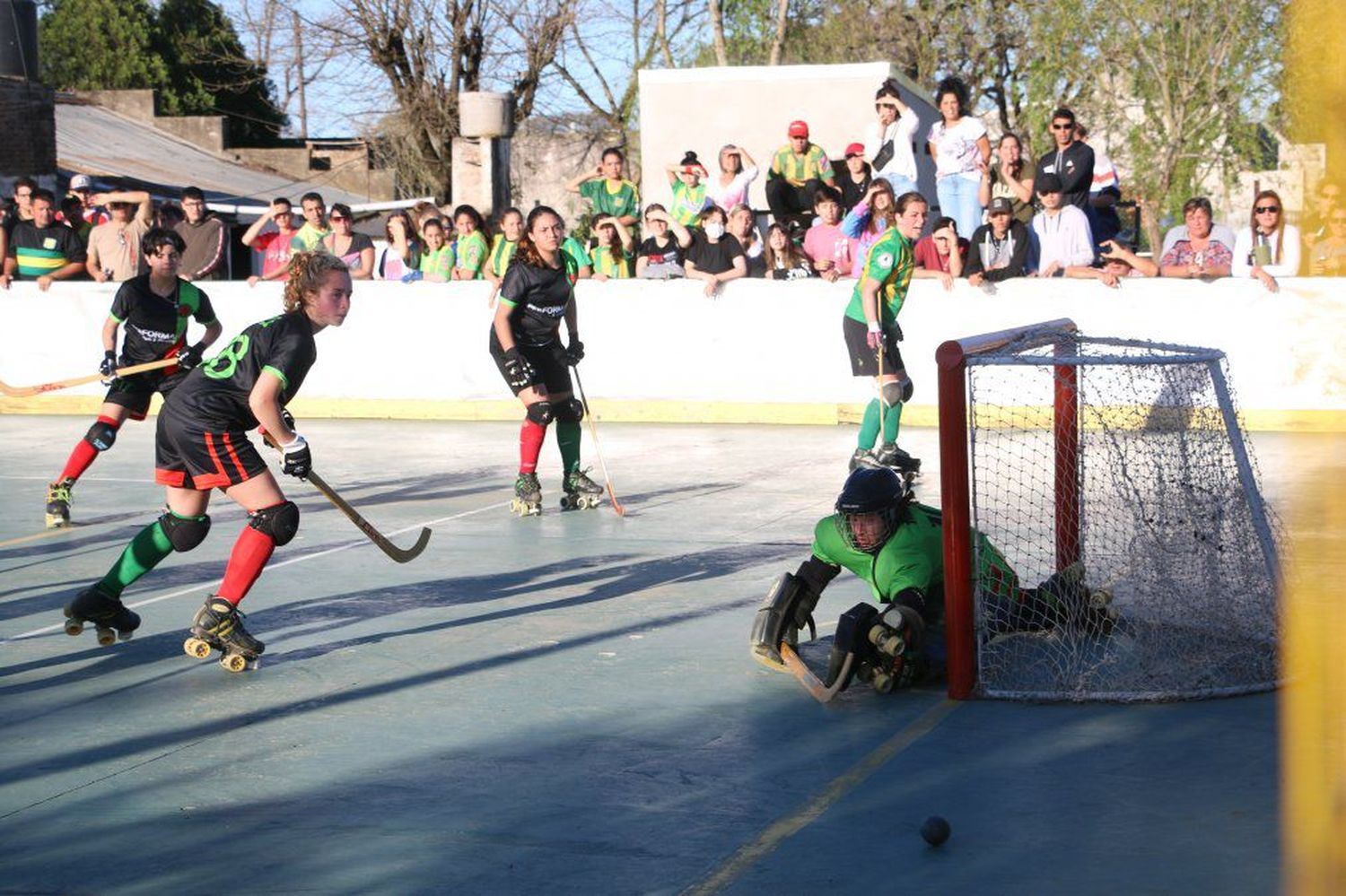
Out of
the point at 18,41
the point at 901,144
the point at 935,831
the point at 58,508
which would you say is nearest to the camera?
the point at 935,831

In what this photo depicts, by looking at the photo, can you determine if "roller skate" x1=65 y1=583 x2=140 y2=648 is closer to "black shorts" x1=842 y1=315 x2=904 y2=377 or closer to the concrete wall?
"black shorts" x1=842 y1=315 x2=904 y2=377

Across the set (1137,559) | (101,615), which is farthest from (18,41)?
(1137,559)

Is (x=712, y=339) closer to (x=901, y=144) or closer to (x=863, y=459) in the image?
(x=901, y=144)

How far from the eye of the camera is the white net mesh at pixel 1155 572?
20.7 ft

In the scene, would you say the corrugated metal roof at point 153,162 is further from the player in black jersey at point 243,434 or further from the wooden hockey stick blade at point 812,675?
the wooden hockey stick blade at point 812,675

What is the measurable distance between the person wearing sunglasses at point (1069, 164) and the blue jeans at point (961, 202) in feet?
3.04

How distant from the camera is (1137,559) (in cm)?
676

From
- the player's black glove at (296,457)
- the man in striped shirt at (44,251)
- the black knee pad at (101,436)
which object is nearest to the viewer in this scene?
the player's black glove at (296,457)

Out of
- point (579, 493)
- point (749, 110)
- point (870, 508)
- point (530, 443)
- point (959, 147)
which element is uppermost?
point (749, 110)

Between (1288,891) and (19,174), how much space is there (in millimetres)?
23925

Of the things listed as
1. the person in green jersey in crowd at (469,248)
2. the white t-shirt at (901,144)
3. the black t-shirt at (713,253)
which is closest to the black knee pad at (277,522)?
the black t-shirt at (713,253)

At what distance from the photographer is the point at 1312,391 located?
14.7 m

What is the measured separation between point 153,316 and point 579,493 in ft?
9.60

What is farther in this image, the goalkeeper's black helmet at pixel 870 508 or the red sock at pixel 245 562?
the red sock at pixel 245 562
